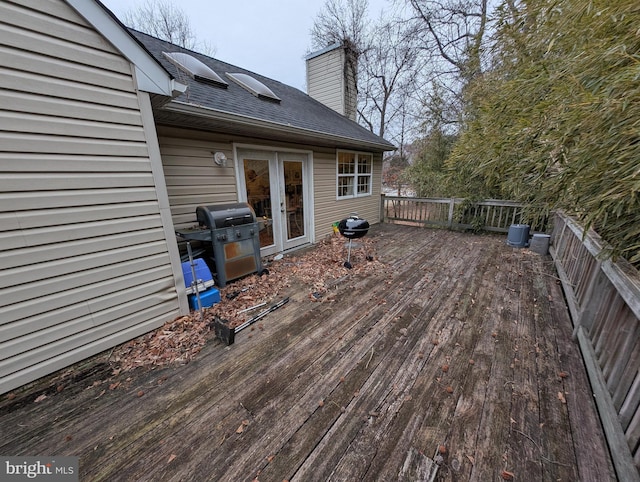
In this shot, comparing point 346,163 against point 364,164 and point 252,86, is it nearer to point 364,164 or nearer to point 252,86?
point 364,164

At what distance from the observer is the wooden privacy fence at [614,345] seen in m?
1.23

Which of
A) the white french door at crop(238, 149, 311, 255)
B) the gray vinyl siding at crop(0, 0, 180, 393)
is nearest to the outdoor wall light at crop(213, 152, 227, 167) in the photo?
the white french door at crop(238, 149, 311, 255)

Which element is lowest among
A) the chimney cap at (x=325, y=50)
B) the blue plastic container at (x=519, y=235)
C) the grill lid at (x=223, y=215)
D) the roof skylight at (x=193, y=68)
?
the blue plastic container at (x=519, y=235)

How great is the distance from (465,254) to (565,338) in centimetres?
247

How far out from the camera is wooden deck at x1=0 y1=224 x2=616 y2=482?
1281 mm

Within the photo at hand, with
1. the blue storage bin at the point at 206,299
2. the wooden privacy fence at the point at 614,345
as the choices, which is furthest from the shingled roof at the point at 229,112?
the wooden privacy fence at the point at 614,345

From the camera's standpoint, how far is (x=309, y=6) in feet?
29.1

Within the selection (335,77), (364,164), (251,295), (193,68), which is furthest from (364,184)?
(251,295)

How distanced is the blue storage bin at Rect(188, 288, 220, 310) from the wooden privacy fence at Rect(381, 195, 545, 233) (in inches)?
237

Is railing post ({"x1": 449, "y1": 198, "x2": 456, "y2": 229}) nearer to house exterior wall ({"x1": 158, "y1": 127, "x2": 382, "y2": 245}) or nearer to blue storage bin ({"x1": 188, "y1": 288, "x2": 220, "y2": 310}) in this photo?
house exterior wall ({"x1": 158, "y1": 127, "x2": 382, "y2": 245})

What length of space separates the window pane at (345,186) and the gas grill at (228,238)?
10.5 feet

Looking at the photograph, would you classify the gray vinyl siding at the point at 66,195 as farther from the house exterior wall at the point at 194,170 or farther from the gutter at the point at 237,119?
the house exterior wall at the point at 194,170

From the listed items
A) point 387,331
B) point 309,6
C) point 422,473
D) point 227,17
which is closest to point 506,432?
point 422,473

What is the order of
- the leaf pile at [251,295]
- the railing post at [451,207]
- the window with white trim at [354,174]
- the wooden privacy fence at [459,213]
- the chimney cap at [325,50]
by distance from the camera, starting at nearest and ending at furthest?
the leaf pile at [251,295]
the wooden privacy fence at [459,213]
the window with white trim at [354,174]
the railing post at [451,207]
the chimney cap at [325,50]
